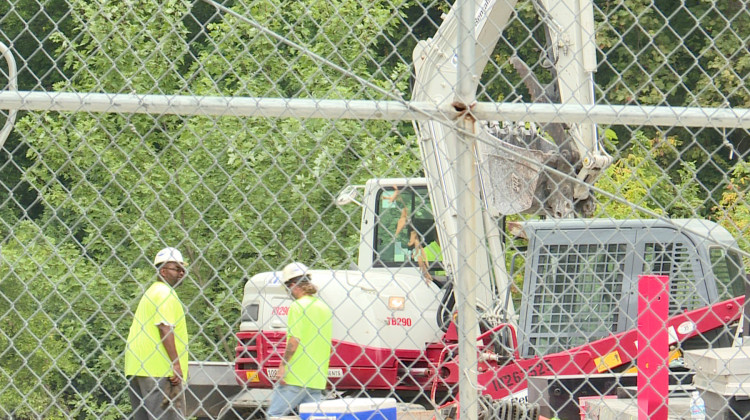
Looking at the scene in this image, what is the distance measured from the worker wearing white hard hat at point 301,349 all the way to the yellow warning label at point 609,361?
2.06 meters

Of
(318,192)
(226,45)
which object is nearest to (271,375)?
(318,192)

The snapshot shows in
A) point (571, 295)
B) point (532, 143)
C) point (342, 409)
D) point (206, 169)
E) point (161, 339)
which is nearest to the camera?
point (342, 409)

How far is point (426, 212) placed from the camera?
10148 millimetres

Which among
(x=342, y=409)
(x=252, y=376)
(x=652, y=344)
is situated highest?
(x=652, y=344)

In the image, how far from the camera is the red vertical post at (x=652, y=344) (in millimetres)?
3641

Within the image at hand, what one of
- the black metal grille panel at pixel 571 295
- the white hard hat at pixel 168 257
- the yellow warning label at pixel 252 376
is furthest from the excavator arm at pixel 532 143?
the yellow warning label at pixel 252 376

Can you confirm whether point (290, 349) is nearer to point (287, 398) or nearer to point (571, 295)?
point (287, 398)

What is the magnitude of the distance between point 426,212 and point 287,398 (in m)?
4.02

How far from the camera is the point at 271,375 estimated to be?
374 inches

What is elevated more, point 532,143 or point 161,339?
point 532,143

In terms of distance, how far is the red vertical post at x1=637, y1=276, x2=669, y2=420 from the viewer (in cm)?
364

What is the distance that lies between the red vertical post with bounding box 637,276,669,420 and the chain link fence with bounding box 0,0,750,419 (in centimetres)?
2

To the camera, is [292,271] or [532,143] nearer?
[292,271]

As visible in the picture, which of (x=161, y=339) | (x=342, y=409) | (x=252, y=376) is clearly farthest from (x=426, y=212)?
(x=342, y=409)
